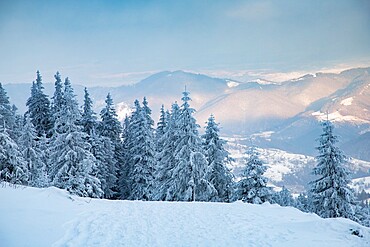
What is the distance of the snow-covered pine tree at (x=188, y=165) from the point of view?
86.2 ft

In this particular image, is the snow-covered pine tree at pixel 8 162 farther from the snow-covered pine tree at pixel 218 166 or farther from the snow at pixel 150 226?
the snow-covered pine tree at pixel 218 166

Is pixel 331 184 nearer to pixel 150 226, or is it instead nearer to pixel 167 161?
pixel 167 161

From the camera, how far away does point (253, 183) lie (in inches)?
981

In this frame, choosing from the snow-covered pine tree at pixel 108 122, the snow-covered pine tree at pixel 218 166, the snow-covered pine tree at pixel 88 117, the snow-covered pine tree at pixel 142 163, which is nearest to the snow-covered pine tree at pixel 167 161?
the snow-covered pine tree at pixel 142 163

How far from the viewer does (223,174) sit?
1129 inches

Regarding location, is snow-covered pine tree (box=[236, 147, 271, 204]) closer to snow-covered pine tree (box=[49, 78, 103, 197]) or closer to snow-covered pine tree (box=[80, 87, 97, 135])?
snow-covered pine tree (box=[49, 78, 103, 197])

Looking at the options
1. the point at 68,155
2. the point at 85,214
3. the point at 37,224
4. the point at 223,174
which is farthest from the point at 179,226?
the point at 223,174

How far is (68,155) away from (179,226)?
15.2 metres

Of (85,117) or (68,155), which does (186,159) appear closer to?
(68,155)

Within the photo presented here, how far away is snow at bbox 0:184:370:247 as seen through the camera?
8.74 m

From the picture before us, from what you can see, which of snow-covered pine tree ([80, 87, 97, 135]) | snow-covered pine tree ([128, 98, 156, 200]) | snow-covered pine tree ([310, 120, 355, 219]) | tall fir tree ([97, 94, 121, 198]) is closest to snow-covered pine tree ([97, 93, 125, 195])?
tall fir tree ([97, 94, 121, 198])

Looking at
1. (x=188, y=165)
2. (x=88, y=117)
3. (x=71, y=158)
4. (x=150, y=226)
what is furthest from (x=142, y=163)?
(x=150, y=226)

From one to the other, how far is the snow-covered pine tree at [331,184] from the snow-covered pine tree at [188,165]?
882 centimetres

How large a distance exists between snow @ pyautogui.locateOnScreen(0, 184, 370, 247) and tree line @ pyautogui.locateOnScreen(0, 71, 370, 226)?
909cm
